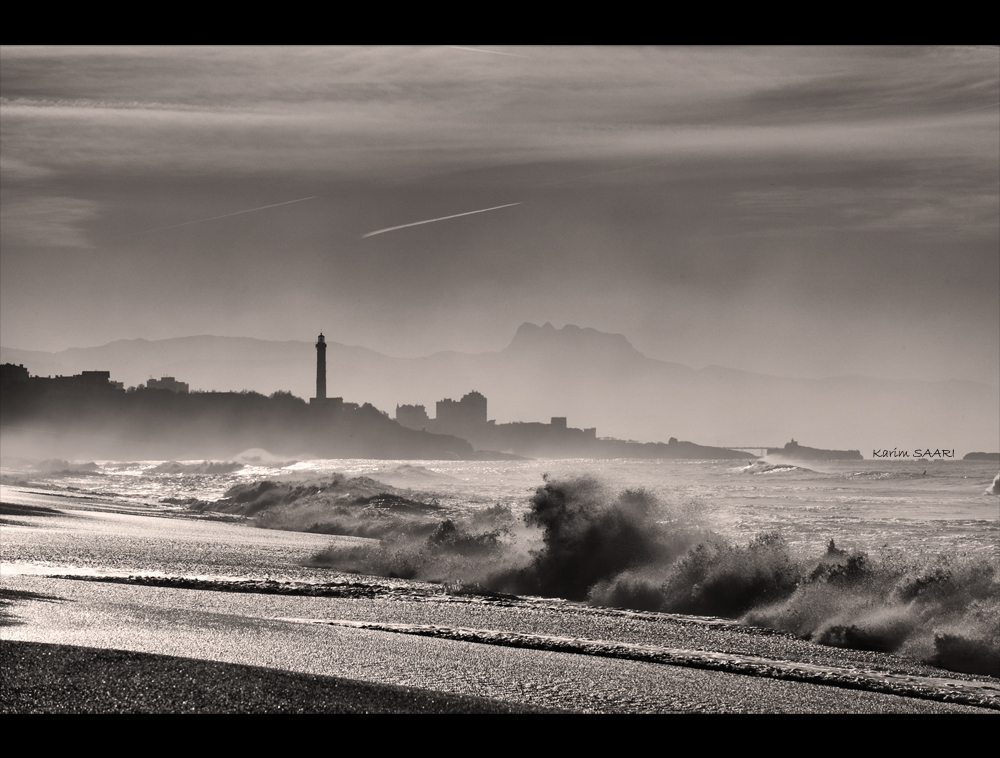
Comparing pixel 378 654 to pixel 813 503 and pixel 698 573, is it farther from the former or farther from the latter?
pixel 813 503

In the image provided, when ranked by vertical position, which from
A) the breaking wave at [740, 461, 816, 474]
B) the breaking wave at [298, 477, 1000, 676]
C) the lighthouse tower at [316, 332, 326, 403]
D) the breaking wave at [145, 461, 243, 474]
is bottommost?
the breaking wave at [740, 461, 816, 474]

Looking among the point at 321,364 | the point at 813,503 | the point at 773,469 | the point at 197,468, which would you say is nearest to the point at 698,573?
the point at 813,503

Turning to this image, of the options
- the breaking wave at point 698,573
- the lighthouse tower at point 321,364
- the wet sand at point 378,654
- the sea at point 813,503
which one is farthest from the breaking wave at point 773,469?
the lighthouse tower at point 321,364

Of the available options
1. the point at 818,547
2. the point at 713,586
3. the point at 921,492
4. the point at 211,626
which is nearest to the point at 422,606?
the point at 211,626

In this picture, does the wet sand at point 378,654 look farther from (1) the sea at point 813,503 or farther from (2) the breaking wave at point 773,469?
(2) the breaking wave at point 773,469

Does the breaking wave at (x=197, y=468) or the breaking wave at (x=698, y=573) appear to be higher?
the breaking wave at (x=698, y=573)

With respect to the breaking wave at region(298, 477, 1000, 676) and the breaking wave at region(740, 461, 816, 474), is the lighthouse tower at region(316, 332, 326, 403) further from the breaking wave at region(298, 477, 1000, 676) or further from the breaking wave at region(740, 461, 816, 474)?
the breaking wave at region(298, 477, 1000, 676)

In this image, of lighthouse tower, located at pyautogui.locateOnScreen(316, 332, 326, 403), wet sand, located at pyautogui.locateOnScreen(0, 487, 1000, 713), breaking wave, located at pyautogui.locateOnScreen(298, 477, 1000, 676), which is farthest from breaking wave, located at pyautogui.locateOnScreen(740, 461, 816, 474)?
lighthouse tower, located at pyautogui.locateOnScreen(316, 332, 326, 403)

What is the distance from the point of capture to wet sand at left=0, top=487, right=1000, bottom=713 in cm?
542

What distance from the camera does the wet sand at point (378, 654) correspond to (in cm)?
542

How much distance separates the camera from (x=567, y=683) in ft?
21.1

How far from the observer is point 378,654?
701 cm

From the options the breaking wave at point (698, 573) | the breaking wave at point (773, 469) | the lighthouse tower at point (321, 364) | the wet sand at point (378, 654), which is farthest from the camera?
the lighthouse tower at point (321, 364)

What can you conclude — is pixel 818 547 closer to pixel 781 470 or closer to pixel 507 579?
pixel 507 579
